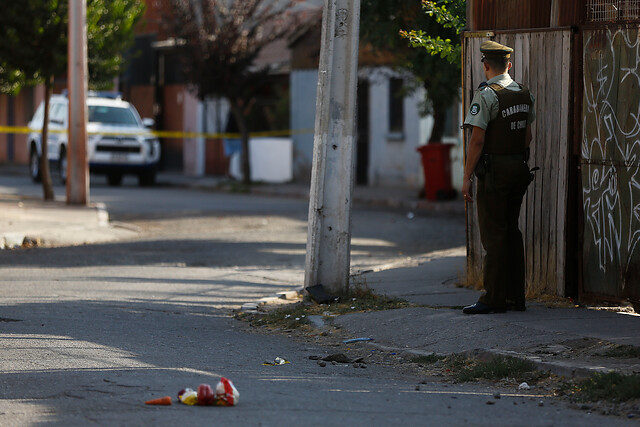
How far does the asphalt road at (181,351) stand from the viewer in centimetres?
549

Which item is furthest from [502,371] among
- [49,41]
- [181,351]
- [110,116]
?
[110,116]

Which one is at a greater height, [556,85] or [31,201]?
[556,85]

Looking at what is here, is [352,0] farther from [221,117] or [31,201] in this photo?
[221,117]

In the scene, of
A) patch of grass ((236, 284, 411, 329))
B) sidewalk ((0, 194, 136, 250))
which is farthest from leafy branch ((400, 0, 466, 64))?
sidewalk ((0, 194, 136, 250))

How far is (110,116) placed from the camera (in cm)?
2869

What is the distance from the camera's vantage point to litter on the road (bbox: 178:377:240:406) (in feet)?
18.4

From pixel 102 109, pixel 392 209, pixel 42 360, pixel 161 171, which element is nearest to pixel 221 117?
pixel 161 171

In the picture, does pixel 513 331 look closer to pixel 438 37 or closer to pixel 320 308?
pixel 320 308

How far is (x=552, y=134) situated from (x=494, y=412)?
372 cm

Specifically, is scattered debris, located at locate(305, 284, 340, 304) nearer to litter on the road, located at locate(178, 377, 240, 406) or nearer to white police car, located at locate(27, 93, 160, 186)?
litter on the road, located at locate(178, 377, 240, 406)

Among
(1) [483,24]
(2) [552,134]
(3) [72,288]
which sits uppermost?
(1) [483,24]

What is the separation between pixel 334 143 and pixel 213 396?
13.2 feet

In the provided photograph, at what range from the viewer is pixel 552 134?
29.0 feet

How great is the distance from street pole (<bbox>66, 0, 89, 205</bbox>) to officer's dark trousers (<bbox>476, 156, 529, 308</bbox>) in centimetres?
1191
